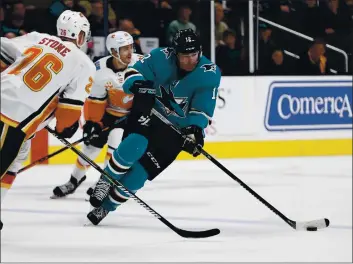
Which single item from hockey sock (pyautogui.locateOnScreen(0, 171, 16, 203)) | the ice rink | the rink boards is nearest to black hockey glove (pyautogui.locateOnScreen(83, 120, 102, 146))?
hockey sock (pyautogui.locateOnScreen(0, 171, 16, 203))

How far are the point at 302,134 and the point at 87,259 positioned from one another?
10.9 feet

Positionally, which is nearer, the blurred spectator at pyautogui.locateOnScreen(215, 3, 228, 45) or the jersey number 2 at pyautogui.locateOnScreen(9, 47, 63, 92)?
the jersey number 2 at pyautogui.locateOnScreen(9, 47, 63, 92)

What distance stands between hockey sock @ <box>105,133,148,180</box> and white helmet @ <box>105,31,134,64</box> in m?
0.51

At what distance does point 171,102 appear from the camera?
6.95 ft

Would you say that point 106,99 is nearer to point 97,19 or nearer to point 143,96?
point 97,19

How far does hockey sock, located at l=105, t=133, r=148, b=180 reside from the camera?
94.0 inches

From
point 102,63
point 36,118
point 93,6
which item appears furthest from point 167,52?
point 102,63

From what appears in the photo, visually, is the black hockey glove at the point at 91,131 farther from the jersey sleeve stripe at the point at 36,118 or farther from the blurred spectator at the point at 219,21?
the blurred spectator at the point at 219,21

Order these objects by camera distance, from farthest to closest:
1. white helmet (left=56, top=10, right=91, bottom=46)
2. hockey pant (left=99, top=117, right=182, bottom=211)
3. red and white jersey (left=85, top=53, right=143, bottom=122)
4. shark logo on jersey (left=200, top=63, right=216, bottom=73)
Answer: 1. red and white jersey (left=85, top=53, right=143, bottom=122)
2. hockey pant (left=99, top=117, right=182, bottom=211)
3. shark logo on jersey (left=200, top=63, right=216, bottom=73)
4. white helmet (left=56, top=10, right=91, bottom=46)

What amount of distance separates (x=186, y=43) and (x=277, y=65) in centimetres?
93


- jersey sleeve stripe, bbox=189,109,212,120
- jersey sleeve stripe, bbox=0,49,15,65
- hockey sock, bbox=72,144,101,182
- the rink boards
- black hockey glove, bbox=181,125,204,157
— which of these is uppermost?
jersey sleeve stripe, bbox=0,49,15,65

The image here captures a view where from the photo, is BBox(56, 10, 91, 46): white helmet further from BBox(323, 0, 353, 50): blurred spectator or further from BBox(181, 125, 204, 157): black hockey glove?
BBox(323, 0, 353, 50): blurred spectator

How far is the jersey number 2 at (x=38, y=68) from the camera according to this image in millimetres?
1774

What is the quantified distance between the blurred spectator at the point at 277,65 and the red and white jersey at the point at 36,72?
707mm
